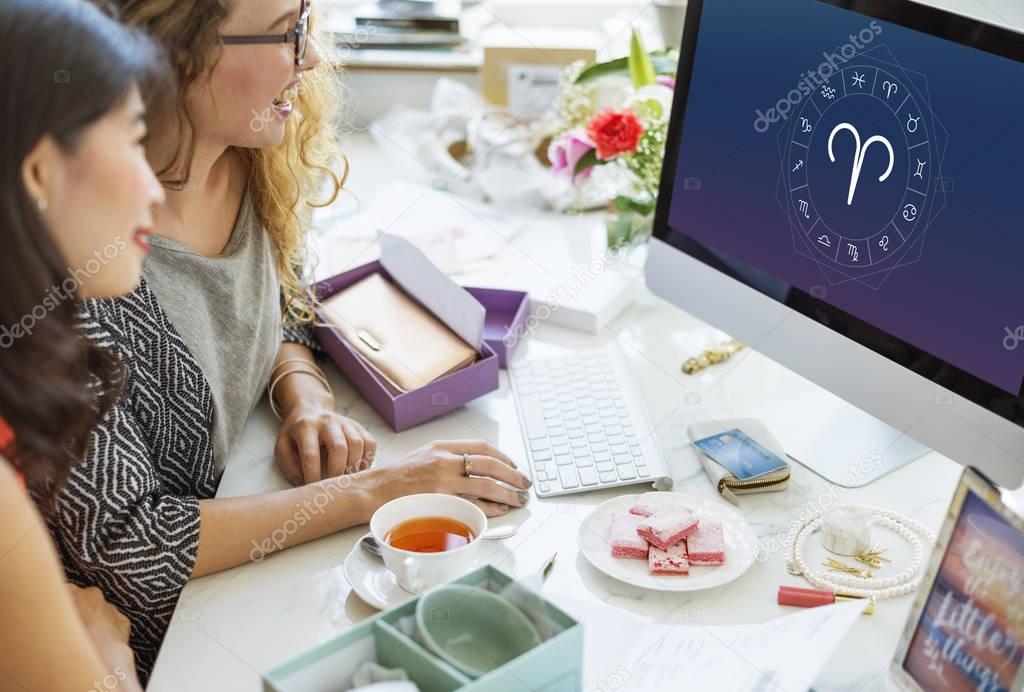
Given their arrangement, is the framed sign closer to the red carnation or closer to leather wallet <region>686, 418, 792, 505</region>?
leather wallet <region>686, 418, 792, 505</region>

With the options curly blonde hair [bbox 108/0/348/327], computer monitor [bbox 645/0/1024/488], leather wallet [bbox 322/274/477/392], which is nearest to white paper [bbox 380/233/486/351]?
leather wallet [bbox 322/274/477/392]

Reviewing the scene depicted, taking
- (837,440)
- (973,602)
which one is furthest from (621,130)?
(973,602)

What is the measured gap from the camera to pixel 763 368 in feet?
4.99

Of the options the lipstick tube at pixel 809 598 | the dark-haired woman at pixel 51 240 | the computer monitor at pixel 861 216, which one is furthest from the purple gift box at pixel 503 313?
the dark-haired woman at pixel 51 240

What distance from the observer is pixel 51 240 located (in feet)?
2.74

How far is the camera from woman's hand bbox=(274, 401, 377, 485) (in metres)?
1.28

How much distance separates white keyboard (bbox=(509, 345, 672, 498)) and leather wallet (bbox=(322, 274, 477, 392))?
111 millimetres

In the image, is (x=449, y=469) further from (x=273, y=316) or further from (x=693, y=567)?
(x=273, y=316)

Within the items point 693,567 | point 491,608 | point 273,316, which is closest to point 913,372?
point 693,567

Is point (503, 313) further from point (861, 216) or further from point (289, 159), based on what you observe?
point (861, 216)

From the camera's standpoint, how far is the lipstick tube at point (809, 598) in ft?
3.51

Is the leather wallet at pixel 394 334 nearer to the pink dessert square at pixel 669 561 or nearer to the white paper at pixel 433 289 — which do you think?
the white paper at pixel 433 289

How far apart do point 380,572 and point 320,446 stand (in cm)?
26

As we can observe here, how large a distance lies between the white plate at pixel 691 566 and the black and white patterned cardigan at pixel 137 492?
0.43m
